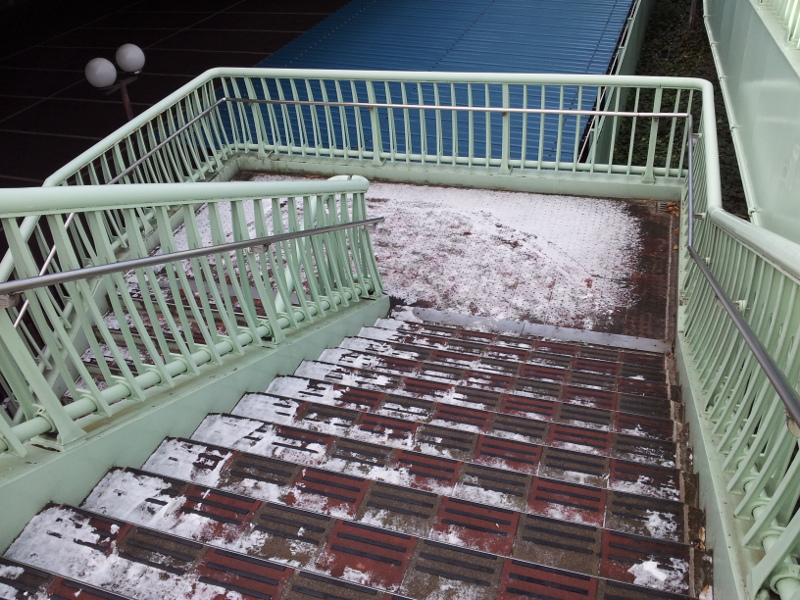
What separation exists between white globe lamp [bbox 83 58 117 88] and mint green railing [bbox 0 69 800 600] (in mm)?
610

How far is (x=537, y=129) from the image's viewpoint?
→ 7.43 m

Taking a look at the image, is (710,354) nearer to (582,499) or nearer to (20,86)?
(582,499)

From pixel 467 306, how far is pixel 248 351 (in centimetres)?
237

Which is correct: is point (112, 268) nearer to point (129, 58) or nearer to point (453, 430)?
point (453, 430)

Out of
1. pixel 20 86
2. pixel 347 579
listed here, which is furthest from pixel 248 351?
pixel 20 86

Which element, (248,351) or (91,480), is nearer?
(91,480)

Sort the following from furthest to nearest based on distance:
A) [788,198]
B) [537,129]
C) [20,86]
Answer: [20,86], [537,129], [788,198]

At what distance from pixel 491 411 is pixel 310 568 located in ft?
4.72

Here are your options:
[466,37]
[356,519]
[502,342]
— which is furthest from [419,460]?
[466,37]

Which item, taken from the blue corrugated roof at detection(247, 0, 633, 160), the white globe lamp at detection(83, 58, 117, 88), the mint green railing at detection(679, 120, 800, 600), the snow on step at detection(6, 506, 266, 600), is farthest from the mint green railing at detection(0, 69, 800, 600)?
the white globe lamp at detection(83, 58, 117, 88)

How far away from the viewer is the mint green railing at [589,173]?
6.46ft

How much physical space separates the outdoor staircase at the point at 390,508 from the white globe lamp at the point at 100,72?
4.36 metres

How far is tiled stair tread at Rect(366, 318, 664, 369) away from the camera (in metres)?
4.42

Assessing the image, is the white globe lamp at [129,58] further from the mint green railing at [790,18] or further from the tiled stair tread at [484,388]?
the mint green railing at [790,18]
